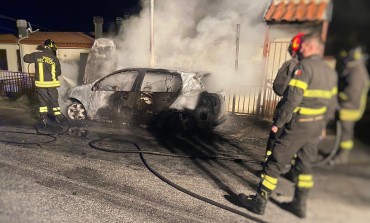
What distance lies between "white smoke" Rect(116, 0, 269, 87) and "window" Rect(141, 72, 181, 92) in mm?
859

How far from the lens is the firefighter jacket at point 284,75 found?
122 centimetres

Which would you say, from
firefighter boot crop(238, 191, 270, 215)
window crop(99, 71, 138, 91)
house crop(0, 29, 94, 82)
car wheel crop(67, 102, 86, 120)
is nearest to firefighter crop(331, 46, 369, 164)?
firefighter boot crop(238, 191, 270, 215)

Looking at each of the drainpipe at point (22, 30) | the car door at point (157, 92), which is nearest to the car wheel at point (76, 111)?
the car door at point (157, 92)

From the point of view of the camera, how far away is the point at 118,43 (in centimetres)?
973

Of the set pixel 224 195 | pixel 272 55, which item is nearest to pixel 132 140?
pixel 224 195

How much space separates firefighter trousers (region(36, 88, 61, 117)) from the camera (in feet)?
20.8

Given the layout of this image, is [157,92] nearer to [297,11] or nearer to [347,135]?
[297,11]

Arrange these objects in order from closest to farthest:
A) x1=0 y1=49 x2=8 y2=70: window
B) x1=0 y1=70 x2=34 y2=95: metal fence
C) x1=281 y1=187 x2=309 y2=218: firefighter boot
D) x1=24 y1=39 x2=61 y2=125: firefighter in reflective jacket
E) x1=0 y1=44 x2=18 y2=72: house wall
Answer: x1=281 y1=187 x2=309 y2=218: firefighter boot, x1=24 y1=39 x2=61 y2=125: firefighter in reflective jacket, x1=0 y1=70 x2=34 y2=95: metal fence, x1=0 y1=44 x2=18 y2=72: house wall, x1=0 y1=49 x2=8 y2=70: window

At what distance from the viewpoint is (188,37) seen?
8500 millimetres

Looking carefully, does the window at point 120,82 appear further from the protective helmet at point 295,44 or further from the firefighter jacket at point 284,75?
the protective helmet at point 295,44

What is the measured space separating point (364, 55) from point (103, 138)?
214 inches

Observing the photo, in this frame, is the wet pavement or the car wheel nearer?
the wet pavement

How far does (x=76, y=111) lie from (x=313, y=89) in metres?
6.92

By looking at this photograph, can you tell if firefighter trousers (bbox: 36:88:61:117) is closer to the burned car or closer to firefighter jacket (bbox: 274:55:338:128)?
the burned car
